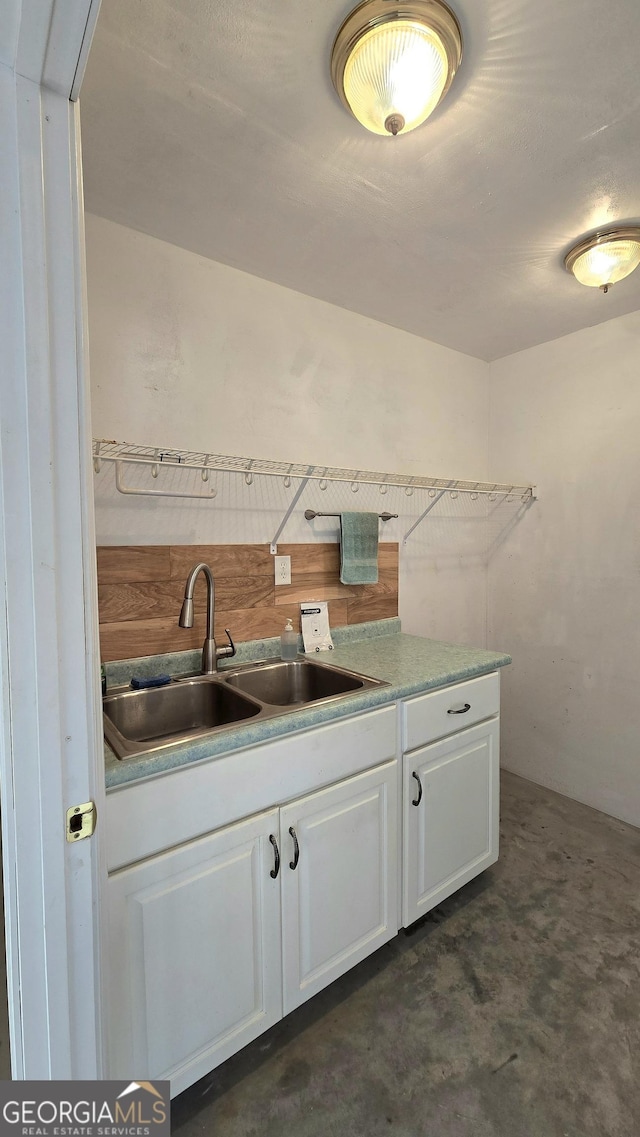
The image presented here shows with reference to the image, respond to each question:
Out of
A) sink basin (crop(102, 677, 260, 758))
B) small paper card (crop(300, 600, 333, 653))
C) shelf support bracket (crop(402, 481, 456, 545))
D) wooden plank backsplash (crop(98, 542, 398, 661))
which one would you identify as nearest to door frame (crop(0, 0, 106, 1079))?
sink basin (crop(102, 677, 260, 758))

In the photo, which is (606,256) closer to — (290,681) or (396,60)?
(396,60)

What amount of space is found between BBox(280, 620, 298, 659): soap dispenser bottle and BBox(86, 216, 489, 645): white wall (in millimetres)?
384

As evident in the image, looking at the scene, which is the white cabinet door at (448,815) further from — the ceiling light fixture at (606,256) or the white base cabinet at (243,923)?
the ceiling light fixture at (606,256)

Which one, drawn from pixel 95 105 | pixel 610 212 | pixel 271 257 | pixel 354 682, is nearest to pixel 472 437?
pixel 610 212

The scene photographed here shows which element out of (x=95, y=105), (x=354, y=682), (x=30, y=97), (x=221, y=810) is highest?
(x=95, y=105)

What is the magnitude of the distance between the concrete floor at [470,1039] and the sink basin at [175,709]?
0.86 m

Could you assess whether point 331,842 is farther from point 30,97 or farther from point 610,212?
point 610,212

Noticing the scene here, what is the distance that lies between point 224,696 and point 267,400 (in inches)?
45.8

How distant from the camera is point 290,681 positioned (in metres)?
1.83

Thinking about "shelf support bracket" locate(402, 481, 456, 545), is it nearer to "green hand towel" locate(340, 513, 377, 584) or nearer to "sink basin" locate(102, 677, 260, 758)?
"green hand towel" locate(340, 513, 377, 584)

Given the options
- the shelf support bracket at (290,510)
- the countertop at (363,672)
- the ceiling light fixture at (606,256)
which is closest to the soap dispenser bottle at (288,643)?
the countertop at (363,672)

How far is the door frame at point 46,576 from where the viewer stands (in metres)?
0.64

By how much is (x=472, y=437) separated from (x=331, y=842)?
7.34 ft

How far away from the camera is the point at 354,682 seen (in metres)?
1.60
